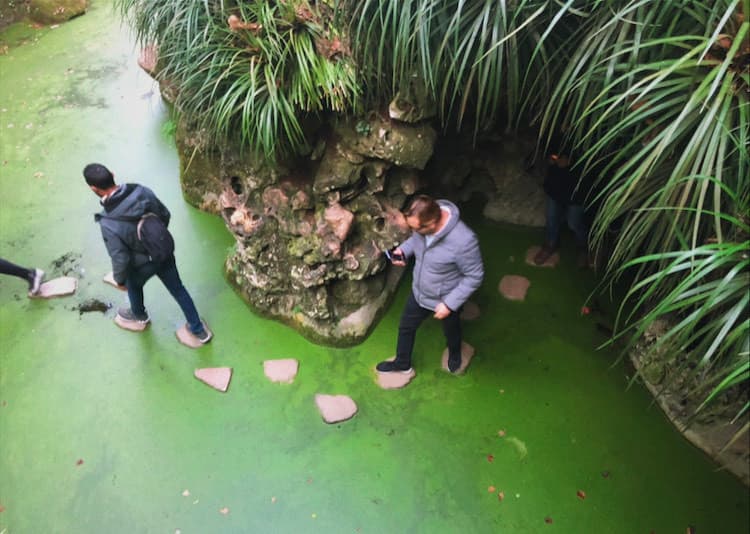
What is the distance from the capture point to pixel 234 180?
3.33 meters

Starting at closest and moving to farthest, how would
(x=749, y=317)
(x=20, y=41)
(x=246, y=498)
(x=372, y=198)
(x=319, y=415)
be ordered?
1. (x=749, y=317)
2. (x=246, y=498)
3. (x=319, y=415)
4. (x=372, y=198)
5. (x=20, y=41)

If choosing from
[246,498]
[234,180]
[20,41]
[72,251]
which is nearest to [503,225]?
[234,180]

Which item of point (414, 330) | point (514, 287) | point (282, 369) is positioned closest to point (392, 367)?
point (414, 330)

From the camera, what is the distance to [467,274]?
2582 millimetres

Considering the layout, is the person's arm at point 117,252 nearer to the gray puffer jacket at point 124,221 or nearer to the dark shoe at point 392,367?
the gray puffer jacket at point 124,221

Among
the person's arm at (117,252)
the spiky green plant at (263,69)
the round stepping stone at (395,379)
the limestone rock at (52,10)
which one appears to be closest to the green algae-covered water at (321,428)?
the round stepping stone at (395,379)

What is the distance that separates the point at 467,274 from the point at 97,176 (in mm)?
1753

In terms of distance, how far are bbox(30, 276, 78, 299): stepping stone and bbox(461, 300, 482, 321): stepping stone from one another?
2.42 meters

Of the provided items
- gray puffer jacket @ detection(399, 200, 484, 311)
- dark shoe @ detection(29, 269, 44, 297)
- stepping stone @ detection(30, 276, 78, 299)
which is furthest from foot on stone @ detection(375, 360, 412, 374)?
dark shoe @ detection(29, 269, 44, 297)

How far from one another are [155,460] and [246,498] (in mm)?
516

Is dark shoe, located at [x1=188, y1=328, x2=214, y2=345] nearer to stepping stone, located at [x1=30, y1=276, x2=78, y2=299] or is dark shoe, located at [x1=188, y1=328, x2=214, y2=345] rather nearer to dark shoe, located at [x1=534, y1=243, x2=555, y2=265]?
stepping stone, located at [x1=30, y1=276, x2=78, y2=299]

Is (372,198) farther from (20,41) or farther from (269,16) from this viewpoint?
(20,41)

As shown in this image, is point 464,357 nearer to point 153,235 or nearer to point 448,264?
point 448,264

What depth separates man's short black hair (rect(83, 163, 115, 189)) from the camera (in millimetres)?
2602
